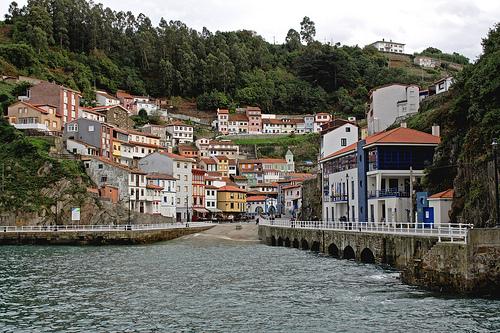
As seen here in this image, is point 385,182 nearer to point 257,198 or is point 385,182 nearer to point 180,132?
point 257,198

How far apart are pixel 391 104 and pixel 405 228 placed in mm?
55250

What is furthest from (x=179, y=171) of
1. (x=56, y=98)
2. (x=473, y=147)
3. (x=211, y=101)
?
(x=473, y=147)

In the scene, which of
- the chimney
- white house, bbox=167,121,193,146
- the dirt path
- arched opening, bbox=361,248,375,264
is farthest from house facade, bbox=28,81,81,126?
arched opening, bbox=361,248,375,264

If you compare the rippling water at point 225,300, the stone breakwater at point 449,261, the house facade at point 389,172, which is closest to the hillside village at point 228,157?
the house facade at point 389,172

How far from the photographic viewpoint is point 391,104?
92812mm

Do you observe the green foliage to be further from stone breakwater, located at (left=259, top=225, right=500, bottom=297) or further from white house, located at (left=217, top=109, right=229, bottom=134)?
stone breakwater, located at (left=259, top=225, right=500, bottom=297)

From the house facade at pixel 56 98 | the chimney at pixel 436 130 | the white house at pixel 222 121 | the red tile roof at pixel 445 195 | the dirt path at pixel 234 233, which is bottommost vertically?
the dirt path at pixel 234 233

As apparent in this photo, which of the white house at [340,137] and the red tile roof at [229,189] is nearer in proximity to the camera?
the white house at [340,137]

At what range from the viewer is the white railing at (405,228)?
33.1 metres

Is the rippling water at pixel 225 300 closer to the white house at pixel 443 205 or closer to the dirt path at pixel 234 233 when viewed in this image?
the white house at pixel 443 205

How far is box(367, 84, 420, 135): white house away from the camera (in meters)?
90.7

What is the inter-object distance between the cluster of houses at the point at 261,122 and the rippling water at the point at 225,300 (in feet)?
390

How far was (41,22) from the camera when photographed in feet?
547

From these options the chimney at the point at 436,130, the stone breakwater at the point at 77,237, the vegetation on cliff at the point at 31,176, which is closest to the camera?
the chimney at the point at 436,130
